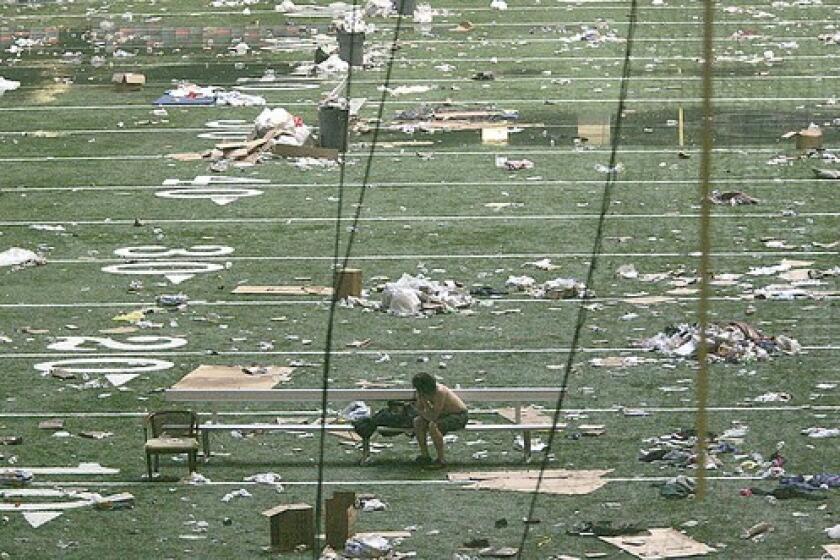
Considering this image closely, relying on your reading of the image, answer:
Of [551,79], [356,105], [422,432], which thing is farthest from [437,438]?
[551,79]

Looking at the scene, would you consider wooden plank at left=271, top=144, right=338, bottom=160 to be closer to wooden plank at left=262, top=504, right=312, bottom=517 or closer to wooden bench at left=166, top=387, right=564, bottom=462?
wooden bench at left=166, top=387, right=564, bottom=462

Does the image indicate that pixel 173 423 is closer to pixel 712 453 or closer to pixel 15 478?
pixel 15 478

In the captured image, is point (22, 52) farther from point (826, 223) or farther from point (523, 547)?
point (523, 547)

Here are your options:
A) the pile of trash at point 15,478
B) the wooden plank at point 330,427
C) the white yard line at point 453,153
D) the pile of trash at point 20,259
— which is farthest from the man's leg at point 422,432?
the white yard line at point 453,153

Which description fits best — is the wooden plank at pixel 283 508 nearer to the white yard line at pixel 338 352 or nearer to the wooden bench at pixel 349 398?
the wooden bench at pixel 349 398

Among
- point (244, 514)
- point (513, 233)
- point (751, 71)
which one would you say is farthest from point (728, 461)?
point (751, 71)
